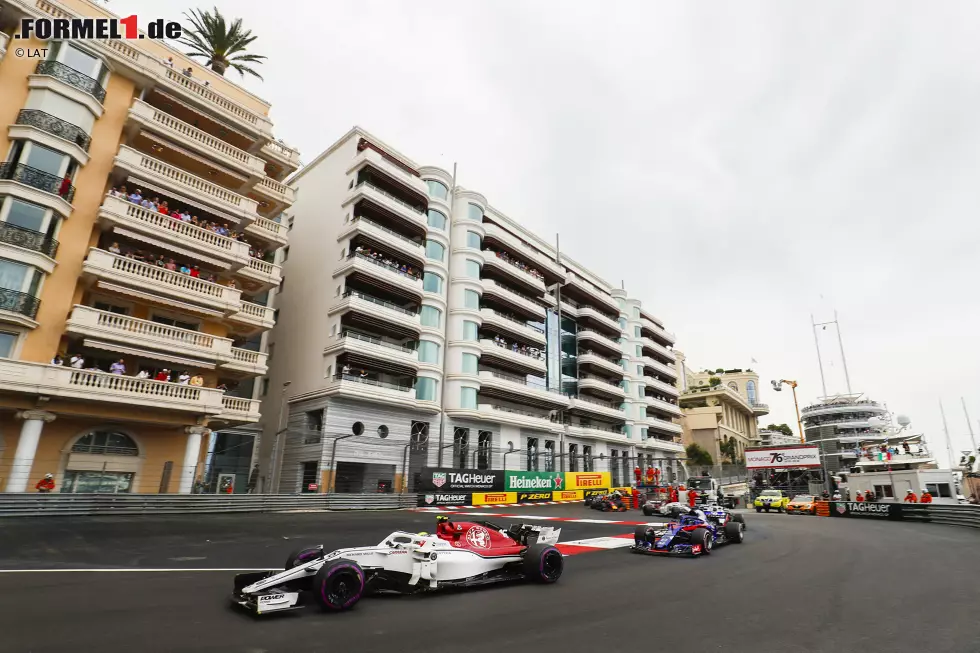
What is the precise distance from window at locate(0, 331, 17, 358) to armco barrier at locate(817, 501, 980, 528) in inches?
1599

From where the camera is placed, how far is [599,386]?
182 ft

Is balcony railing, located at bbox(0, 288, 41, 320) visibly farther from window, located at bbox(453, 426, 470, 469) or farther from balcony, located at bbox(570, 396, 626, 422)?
balcony, located at bbox(570, 396, 626, 422)

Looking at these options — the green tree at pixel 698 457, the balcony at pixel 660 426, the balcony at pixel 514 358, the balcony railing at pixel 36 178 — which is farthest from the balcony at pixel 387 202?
the green tree at pixel 698 457

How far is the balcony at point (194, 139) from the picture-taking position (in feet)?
82.4

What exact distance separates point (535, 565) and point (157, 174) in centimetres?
2651

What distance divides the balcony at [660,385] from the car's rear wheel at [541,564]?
58.6 m

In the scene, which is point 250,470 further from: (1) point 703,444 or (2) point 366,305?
(1) point 703,444

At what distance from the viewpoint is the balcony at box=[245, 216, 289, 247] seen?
96.8 ft

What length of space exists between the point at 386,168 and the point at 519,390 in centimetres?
2088

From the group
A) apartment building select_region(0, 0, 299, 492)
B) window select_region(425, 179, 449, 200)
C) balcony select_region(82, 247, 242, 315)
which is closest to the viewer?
apartment building select_region(0, 0, 299, 492)

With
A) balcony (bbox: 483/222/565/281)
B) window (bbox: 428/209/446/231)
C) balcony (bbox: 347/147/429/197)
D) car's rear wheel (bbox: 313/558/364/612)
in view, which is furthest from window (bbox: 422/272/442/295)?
car's rear wheel (bbox: 313/558/364/612)

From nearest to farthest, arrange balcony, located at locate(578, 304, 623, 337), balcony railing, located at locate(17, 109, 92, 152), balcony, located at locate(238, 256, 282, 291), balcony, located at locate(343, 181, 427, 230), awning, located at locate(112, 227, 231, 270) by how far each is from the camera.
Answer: balcony railing, located at locate(17, 109, 92, 152), awning, located at locate(112, 227, 231, 270), balcony, located at locate(238, 256, 282, 291), balcony, located at locate(343, 181, 427, 230), balcony, located at locate(578, 304, 623, 337)

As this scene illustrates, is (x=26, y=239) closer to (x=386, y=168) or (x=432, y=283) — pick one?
(x=386, y=168)

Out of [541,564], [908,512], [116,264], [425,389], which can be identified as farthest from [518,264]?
[541,564]
